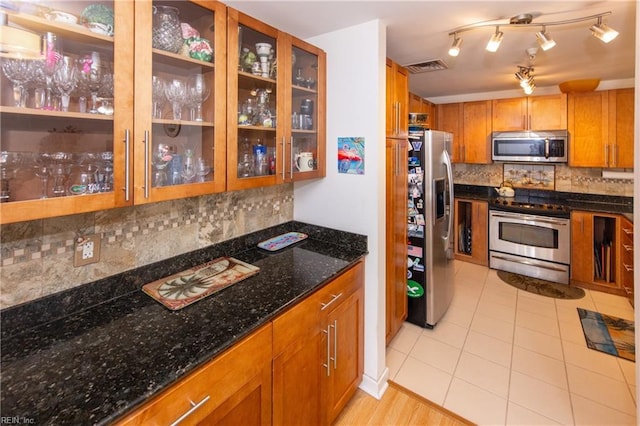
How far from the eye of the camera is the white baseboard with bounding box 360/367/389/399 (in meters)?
1.99

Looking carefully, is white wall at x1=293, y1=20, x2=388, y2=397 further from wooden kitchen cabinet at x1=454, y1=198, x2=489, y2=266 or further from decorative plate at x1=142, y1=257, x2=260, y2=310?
wooden kitchen cabinet at x1=454, y1=198, x2=489, y2=266

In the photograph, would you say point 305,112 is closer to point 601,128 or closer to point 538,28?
point 538,28

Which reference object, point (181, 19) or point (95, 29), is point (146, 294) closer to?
point (95, 29)

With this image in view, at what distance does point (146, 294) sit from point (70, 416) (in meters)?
0.67

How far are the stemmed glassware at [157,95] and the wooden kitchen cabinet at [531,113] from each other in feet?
13.1

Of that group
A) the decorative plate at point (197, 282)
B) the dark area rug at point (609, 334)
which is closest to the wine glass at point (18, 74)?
the decorative plate at point (197, 282)

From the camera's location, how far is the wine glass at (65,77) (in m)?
1.03

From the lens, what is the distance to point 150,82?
117 centimetres

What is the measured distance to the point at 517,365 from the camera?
227 centimetres

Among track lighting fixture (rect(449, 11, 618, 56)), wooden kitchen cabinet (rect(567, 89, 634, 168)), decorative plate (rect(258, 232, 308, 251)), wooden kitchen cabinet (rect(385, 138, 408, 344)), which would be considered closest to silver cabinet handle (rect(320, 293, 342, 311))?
decorative plate (rect(258, 232, 308, 251))

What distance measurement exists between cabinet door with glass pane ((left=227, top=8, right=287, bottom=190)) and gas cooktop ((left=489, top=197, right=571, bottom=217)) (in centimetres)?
321

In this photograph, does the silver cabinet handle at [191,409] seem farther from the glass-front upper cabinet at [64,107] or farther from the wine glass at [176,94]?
the wine glass at [176,94]

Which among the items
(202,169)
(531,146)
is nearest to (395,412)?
(202,169)

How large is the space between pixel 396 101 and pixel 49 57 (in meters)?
1.89
